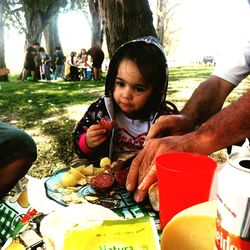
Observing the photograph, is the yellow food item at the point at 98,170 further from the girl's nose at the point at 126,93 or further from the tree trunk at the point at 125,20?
the tree trunk at the point at 125,20

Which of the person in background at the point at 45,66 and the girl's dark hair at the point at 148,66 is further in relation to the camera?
the person in background at the point at 45,66

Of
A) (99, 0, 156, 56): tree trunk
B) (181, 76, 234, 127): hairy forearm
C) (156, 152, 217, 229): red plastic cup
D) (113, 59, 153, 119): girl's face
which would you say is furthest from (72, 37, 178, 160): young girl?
(99, 0, 156, 56): tree trunk

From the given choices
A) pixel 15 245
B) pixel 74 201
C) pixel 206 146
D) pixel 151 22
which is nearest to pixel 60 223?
pixel 15 245

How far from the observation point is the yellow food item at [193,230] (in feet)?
2.57

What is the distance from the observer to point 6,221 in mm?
1472

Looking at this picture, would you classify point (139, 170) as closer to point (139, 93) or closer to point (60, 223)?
point (60, 223)

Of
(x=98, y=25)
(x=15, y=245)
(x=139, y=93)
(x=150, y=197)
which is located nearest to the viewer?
(x=15, y=245)

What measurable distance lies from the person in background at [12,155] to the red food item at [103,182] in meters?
1.00

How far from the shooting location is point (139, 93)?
2.33 meters

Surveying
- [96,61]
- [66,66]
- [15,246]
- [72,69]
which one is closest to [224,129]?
[15,246]

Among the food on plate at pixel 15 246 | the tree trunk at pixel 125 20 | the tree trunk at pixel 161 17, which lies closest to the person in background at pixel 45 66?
the tree trunk at pixel 161 17

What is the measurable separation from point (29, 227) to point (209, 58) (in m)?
39.3

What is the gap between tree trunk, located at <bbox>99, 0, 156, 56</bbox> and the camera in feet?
13.0

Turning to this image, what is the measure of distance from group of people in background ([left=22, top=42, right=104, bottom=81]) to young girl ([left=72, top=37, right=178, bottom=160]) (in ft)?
46.2
